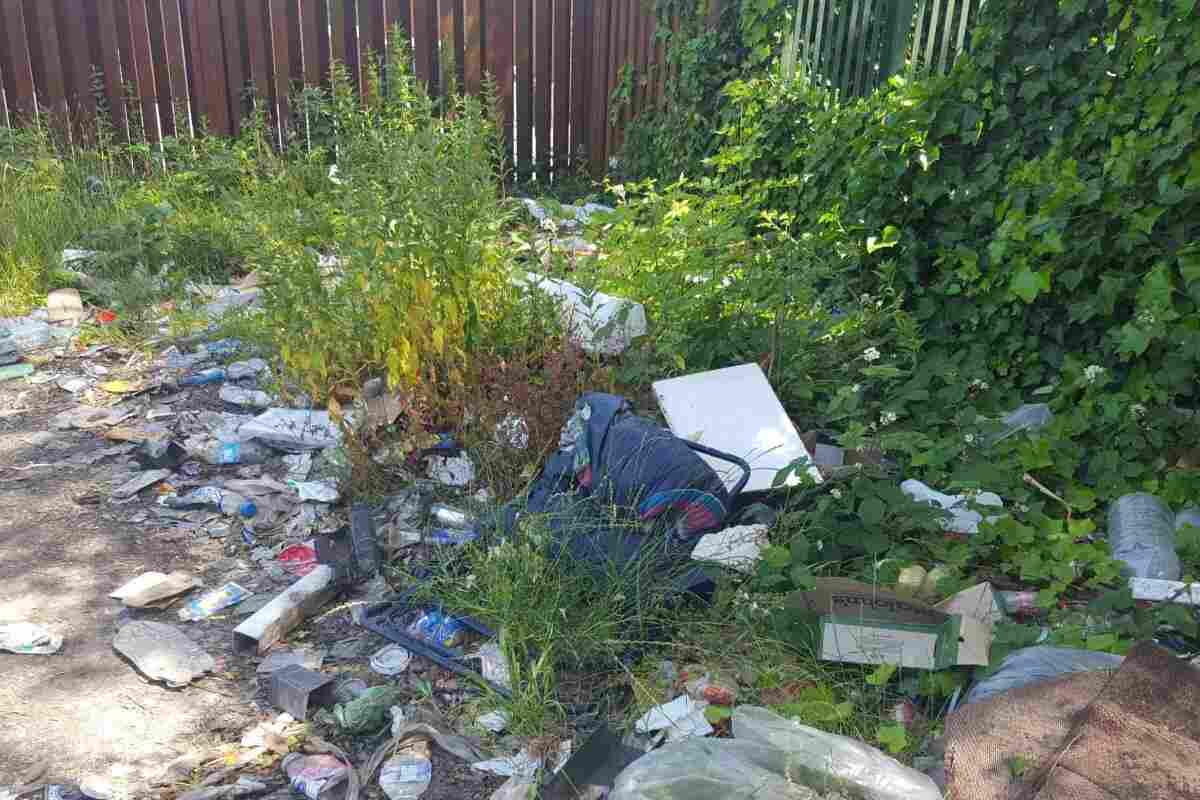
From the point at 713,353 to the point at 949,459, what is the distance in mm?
995

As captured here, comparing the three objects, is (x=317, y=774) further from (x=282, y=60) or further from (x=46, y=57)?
(x=46, y=57)

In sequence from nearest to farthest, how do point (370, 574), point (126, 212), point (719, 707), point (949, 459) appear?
point (719, 707) < point (370, 574) < point (949, 459) < point (126, 212)

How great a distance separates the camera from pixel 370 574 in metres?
2.91

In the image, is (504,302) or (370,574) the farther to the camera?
(504,302)

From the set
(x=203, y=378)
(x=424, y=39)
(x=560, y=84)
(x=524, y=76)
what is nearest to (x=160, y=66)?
(x=424, y=39)

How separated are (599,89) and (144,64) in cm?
329

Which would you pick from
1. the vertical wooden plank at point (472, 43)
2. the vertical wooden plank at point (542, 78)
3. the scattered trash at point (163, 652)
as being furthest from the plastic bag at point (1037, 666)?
the vertical wooden plank at point (472, 43)

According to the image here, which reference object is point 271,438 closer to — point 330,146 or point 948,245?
point 948,245

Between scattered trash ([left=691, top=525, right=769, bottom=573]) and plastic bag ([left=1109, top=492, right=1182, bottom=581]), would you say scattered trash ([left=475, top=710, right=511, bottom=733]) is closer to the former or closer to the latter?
scattered trash ([left=691, top=525, right=769, bottom=573])

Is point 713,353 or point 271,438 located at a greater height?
point 713,353

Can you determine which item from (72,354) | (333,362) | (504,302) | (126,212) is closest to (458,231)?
(504,302)

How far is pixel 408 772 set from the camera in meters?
2.17

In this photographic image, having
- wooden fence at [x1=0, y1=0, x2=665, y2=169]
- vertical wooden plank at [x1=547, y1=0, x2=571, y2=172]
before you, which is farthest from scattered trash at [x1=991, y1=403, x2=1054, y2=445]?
vertical wooden plank at [x1=547, y1=0, x2=571, y2=172]

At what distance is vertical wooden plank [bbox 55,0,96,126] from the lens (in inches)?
271
